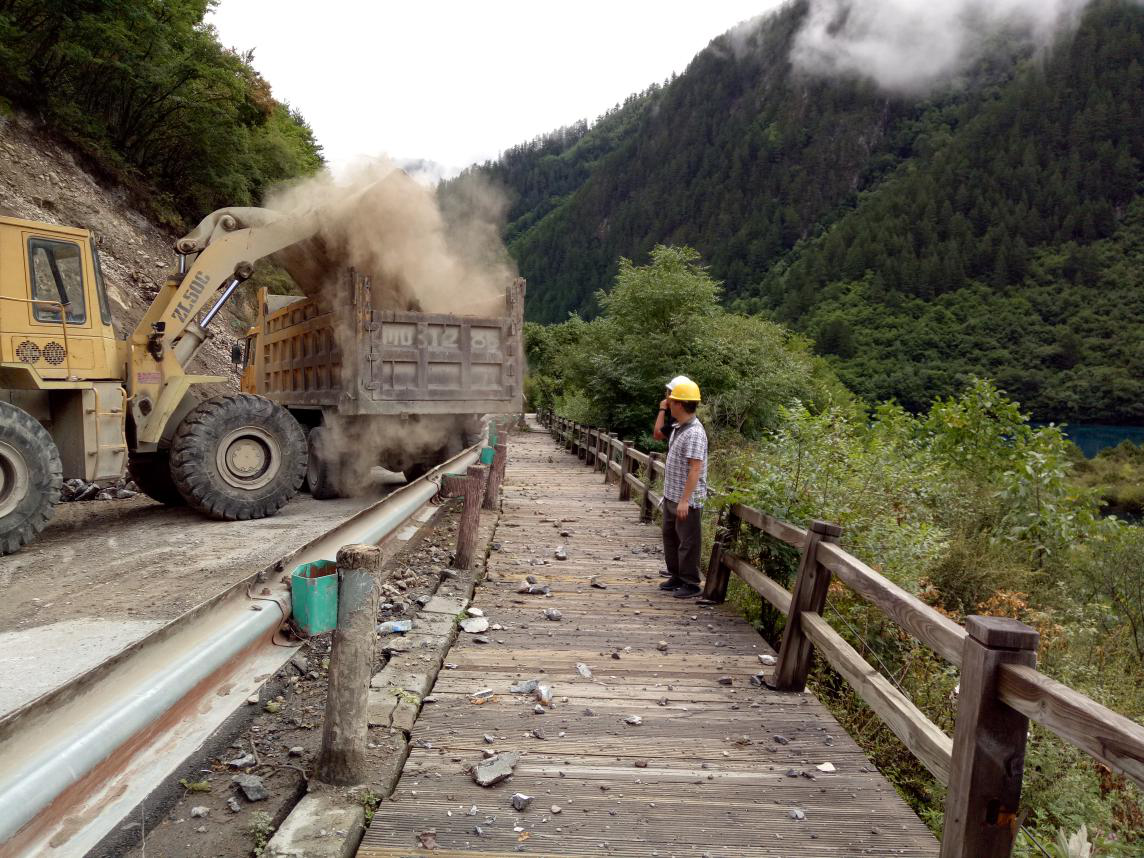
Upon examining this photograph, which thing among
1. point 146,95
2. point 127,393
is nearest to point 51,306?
point 127,393

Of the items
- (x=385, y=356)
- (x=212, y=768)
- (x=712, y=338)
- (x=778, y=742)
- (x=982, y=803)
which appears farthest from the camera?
(x=712, y=338)

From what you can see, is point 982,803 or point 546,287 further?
point 546,287

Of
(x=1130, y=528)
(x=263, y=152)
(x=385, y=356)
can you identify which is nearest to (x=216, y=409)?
(x=385, y=356)

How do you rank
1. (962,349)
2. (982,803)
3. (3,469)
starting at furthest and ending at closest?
1. (962,349)
2. (3,469)
3. (982,803)

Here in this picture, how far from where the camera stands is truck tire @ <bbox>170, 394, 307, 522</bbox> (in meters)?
7.72

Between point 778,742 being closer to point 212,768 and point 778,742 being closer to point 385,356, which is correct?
point 212,768

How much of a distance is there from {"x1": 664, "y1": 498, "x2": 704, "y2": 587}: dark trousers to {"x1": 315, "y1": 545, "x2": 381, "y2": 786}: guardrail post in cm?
368

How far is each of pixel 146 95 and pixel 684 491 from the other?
884 inches

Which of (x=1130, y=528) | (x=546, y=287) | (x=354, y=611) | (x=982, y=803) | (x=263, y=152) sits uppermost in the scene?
(x=546, y=287)

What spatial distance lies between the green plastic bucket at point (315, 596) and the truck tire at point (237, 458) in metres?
6.04

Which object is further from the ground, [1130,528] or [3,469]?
[3,469]

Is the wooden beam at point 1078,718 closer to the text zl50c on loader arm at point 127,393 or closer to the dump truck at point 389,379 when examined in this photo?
the text zl50c on loader arm at point 127,393

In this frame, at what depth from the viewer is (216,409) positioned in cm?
801

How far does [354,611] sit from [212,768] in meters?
1.09
